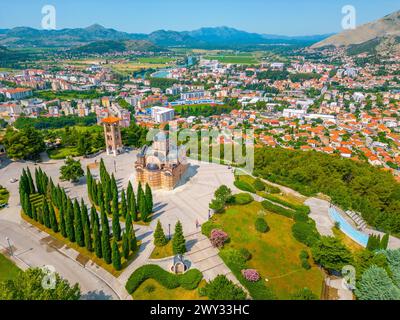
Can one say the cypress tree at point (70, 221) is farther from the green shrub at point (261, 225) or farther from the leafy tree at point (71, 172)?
the green shrub at point (261, 225)

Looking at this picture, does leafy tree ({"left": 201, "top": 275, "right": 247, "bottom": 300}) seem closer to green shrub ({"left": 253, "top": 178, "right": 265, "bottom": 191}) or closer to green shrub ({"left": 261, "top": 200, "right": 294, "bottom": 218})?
green shrub ({"left": 261, "top": 200, "right": 294, "bottom": 218})

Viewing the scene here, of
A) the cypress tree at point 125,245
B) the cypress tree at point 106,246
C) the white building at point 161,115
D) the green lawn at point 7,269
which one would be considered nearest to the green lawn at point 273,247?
the cypress tree at point 125,245

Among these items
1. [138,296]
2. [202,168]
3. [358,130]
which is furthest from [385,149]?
[138,296]

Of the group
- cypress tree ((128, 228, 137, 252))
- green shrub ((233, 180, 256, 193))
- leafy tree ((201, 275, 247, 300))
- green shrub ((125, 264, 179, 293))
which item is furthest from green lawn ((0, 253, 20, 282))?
green shrub ((233, 180, 256, 193))

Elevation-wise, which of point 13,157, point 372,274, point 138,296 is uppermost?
point 13,157

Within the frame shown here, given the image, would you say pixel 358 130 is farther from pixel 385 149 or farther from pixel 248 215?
pixel 248 215

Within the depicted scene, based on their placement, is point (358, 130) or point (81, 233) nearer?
point (81, 233)

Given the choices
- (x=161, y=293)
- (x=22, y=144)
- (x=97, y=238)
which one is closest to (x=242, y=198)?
(x=161, y=293)
